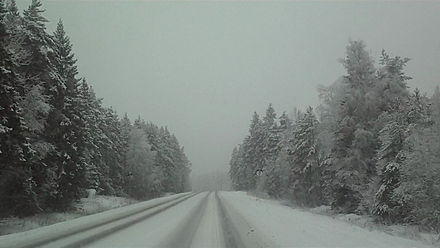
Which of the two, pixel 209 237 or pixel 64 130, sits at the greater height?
pixel 64 130

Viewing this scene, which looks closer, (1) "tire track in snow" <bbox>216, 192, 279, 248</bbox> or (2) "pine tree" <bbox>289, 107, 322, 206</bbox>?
(1) "tire track in snow" <bbox>216, 192, 279, 248</bbox>

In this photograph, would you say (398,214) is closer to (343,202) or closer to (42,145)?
(343,202)

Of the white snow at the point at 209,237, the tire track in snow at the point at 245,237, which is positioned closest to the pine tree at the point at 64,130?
the white snow at the point at 209,237

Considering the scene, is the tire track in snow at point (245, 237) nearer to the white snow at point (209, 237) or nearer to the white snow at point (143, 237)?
the white snow at point (209, 237)

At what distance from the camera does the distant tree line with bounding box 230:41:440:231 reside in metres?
17.3

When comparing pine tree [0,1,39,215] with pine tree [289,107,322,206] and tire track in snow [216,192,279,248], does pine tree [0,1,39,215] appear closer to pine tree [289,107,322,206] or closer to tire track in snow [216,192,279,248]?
tire track in snow [216,192,279,248]

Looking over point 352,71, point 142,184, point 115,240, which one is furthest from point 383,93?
point 142,184

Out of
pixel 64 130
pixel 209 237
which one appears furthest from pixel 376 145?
pixel 64 130

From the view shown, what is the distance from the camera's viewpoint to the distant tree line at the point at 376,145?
17.3 meters

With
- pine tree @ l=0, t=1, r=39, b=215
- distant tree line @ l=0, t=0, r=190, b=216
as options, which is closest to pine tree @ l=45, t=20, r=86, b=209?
distant tree line @ l=0, t=0, r=190, b=216

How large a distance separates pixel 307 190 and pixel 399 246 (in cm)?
3104

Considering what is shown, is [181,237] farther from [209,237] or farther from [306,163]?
[306,163]

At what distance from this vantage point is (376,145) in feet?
80.0

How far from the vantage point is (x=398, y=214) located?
19969 millimetres
